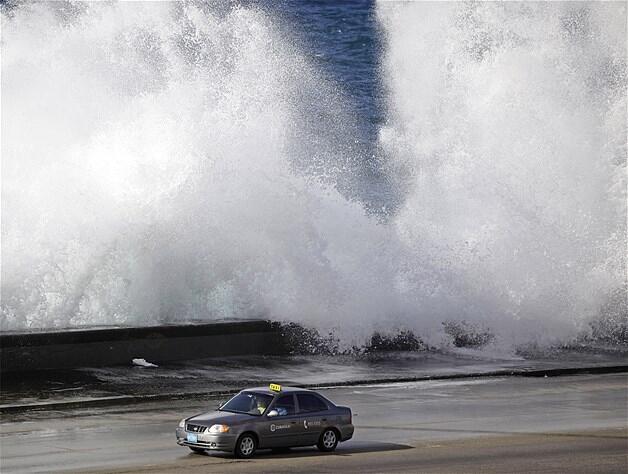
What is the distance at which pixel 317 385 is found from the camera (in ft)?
65.0

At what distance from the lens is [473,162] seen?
31156 mm

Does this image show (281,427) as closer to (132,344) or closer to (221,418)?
(221,418)

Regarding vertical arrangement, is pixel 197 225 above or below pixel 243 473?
above

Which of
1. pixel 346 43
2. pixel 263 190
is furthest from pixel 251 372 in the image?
pixel 346 43

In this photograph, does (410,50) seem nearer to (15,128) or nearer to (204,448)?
(15,128)

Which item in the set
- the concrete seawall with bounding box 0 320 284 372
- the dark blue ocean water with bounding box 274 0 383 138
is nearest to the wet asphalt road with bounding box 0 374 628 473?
the concrete seawall with bounding box 0 320 284 372

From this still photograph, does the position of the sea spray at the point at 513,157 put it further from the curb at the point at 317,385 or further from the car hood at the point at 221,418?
the car hood at the point at 221,418

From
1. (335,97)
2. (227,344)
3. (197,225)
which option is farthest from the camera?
(335,97)

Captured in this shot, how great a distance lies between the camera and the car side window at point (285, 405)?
1440 cm

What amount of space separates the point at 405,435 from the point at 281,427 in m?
2.07

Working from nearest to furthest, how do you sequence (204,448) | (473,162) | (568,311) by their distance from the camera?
(204,448), (568,311), (473,162)

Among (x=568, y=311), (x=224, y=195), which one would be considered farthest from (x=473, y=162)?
(x=224, y=195)

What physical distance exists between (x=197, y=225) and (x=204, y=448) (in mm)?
12140

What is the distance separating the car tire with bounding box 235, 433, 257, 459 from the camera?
1396 centimetres
